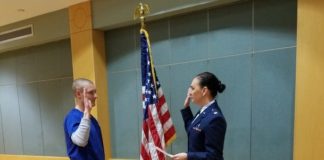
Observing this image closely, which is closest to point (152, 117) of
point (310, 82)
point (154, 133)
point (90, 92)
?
point (154, 133)

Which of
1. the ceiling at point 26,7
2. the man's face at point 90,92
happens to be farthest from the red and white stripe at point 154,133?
the ceiling at point 26,7

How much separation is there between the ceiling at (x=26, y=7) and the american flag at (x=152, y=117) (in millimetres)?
2008

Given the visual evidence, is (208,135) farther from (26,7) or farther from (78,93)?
(26,7)

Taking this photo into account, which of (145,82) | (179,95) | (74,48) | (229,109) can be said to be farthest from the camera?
(74,48)

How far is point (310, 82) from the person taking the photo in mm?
2389

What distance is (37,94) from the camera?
4.70 m

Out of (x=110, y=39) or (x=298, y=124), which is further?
(x=110, y=39)

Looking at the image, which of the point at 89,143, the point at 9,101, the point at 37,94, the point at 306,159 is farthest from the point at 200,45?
the point at 9,101

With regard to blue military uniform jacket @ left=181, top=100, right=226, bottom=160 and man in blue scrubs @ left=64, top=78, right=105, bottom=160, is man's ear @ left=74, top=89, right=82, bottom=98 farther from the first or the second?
blue military uniform jacket @ left=181, top=100, right=226, bottom=160

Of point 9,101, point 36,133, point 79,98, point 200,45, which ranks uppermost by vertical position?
point 200,45

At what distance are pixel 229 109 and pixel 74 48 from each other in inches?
94.1

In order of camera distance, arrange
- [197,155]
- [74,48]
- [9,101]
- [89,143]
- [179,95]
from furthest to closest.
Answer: [9,101]
[74,48]
[179,95]
[89,143]
[197,155]

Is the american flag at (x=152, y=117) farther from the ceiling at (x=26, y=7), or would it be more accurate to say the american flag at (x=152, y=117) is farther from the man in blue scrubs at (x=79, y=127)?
the ceiling at (x=26, y=7)

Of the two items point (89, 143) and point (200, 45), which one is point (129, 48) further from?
point (89, 143)
